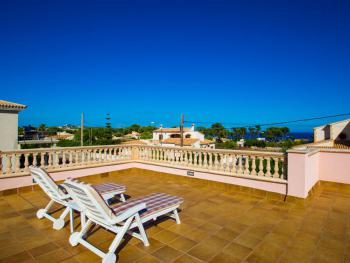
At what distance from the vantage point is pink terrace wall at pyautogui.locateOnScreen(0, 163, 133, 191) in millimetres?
5250

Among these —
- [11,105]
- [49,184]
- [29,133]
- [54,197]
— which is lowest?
[54,197]

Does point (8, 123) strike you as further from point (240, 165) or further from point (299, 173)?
point (299, 173)

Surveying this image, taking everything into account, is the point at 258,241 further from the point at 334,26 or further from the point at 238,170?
the point at 334,26

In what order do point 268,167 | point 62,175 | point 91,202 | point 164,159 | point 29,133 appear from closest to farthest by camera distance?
point 91,202, point 268,167, point 62,175, point 164,159, point 29,133

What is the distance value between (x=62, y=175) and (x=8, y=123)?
972 centimetres

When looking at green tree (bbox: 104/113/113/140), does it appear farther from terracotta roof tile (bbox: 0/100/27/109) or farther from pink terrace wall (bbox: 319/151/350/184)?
pink terrace wall (bbox: 319/151/350/184)

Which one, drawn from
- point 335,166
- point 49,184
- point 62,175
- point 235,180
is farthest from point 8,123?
point 335,166

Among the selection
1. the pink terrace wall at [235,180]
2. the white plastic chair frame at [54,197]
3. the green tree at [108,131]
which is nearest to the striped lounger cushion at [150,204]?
the white plastic chair frame at [54,197]

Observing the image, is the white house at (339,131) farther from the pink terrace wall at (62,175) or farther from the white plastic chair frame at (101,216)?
the white plastic chair frame at (101,216)

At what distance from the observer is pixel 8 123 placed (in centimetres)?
1294

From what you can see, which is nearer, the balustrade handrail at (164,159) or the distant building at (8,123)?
the balustrade handrail at (164,159)

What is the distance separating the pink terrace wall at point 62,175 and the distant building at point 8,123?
9.02 meters

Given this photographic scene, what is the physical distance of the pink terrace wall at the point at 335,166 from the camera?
5324 millimetres

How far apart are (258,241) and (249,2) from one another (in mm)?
15128
